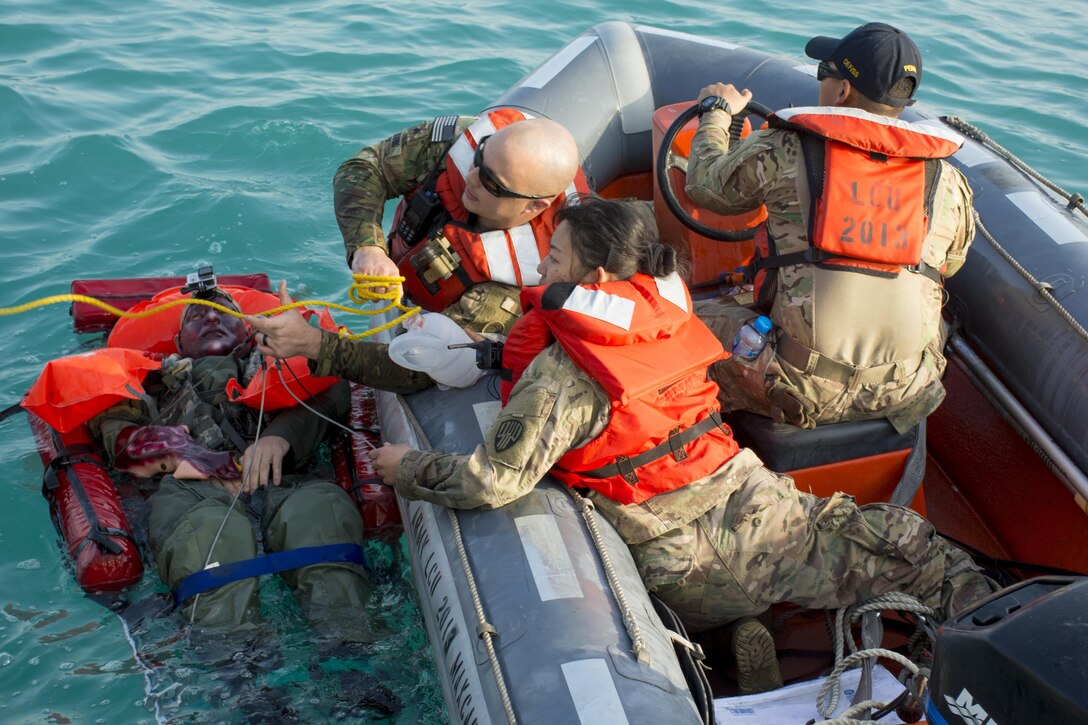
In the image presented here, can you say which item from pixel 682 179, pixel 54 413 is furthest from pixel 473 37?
pixel 54 413

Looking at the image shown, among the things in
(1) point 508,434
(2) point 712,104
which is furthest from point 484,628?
(2) point 712,104

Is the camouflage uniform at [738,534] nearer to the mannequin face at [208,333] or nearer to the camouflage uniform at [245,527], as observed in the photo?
the camouflage uniform at [245,527]

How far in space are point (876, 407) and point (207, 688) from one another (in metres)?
1.84

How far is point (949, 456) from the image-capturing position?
3344mm

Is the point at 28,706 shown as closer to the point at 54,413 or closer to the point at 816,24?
the point at 54,413

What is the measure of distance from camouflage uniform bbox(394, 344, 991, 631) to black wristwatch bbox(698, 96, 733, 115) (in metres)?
1.06

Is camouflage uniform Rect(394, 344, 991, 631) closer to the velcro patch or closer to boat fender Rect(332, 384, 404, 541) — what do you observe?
the velcro patch

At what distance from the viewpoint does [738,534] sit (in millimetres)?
2357

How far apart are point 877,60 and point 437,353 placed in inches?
54.0

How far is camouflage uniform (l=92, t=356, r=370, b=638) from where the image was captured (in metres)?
2.69

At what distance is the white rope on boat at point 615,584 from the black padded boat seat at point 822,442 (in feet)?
2.15

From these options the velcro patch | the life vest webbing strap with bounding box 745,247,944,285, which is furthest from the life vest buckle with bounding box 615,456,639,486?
the life vest webbing strap with bounding box 745,247,944,285

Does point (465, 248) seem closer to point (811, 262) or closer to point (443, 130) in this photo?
point (443, 130)

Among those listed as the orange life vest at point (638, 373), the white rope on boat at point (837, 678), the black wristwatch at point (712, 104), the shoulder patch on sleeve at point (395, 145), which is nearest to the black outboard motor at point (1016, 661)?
the white rope on boat at point (837, 678)
